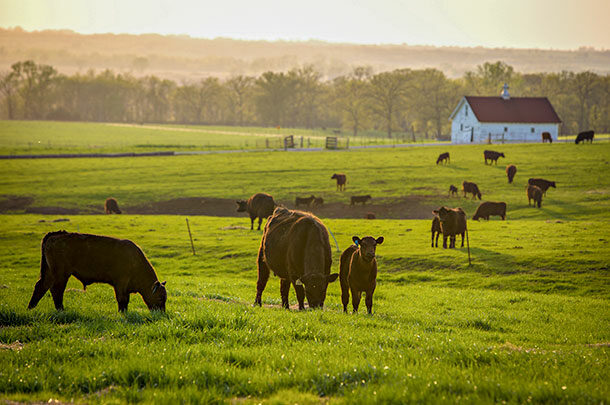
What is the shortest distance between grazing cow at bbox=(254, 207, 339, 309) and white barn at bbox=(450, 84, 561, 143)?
86.1 metres

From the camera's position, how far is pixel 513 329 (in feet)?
45.1

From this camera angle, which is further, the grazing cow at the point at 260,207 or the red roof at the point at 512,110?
the red roof at the point at 512,110

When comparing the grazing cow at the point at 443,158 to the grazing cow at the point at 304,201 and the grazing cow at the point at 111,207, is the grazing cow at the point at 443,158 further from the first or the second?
the grazing cow at the point at 111,207

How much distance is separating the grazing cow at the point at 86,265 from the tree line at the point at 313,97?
101m

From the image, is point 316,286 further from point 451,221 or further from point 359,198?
point 359,198

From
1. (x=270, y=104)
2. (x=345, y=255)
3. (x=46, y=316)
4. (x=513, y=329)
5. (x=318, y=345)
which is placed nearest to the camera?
(x=318, y=345)

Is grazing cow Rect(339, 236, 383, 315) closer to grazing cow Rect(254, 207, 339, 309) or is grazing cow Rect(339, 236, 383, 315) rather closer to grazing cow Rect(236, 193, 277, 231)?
grazing cow Rect(254, 207, 339, 309)

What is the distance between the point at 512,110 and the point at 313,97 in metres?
80.5

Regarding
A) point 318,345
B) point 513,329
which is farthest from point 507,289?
point 318,345

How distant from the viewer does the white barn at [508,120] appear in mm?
96062

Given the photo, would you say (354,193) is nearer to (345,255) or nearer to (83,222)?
(83,222)

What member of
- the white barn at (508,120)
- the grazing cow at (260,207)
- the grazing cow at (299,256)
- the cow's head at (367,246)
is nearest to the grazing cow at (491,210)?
the grazing cow at (260,207)

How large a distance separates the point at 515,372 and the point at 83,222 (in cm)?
3593

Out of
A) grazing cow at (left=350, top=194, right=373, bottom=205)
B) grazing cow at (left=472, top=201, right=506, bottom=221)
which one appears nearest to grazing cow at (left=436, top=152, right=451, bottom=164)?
grazing cow at (left=350, top=194, right=373, bottom=205)
